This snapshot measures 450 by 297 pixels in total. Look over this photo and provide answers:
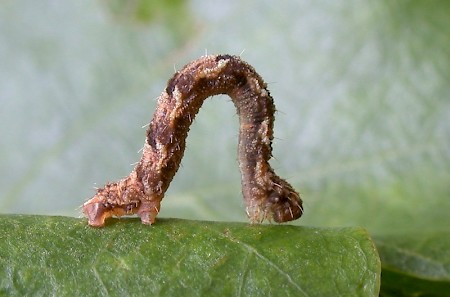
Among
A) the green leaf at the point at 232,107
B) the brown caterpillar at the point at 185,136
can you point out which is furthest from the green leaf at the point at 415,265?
the green leaf at the point at 232,107

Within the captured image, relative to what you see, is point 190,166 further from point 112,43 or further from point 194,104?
point 194,104

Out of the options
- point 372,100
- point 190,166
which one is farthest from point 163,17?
point 372,100

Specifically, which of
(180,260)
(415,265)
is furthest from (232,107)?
(180,260)

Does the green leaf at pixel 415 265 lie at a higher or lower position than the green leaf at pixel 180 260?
higher

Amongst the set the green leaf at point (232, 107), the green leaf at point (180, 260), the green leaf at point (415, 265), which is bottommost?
the green leaf at point (180, 260)

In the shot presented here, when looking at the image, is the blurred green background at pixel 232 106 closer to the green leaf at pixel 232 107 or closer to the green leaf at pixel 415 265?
the green leaf at pixel 232 107

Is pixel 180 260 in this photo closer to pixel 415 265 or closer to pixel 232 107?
pixel 415 265
